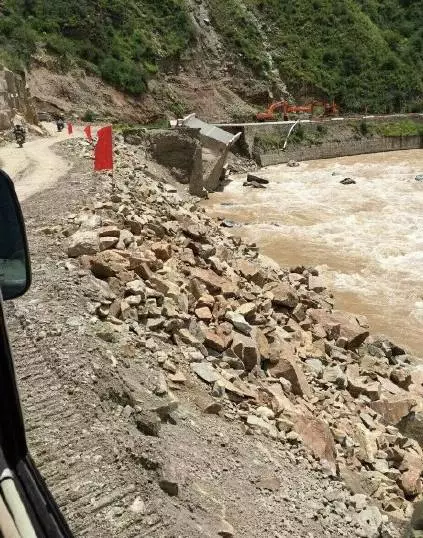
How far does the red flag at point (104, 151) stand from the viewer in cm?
1203

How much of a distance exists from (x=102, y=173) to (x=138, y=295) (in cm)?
680

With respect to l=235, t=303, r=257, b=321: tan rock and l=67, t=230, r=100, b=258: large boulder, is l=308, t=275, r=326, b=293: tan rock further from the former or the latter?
l=67, t=230, r=100, b=258: large boulder

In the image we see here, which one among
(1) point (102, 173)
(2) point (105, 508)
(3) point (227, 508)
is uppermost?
(1) point (102, 173)

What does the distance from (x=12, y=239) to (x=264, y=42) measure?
4757cm

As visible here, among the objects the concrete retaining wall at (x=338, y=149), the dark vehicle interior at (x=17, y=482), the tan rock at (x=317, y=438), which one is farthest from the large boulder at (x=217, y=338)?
the concrete retaining wall at (x=338, y=149)

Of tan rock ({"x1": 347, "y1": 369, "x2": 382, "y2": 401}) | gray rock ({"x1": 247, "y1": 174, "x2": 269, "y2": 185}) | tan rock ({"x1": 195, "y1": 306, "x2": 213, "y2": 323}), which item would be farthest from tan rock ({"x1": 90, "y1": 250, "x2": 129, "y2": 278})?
gray rock ({"x1": 247, "y1": 174, "x2": 269, "y2": 185})

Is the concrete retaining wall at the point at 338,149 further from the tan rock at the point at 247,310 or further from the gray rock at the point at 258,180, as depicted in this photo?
the tan rock at the point at 247,310

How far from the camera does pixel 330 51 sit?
1852 inches

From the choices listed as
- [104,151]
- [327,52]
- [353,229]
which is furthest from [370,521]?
[327,52]

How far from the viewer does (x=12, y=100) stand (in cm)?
2252

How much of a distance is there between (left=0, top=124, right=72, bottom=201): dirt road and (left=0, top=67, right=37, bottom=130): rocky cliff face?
5.15 feet

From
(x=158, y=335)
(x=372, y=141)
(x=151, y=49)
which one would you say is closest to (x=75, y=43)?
(x=151, y=49)

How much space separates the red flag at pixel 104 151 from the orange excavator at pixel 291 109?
88.3 feet

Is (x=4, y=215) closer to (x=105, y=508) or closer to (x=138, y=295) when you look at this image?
(x=105, y=508)
